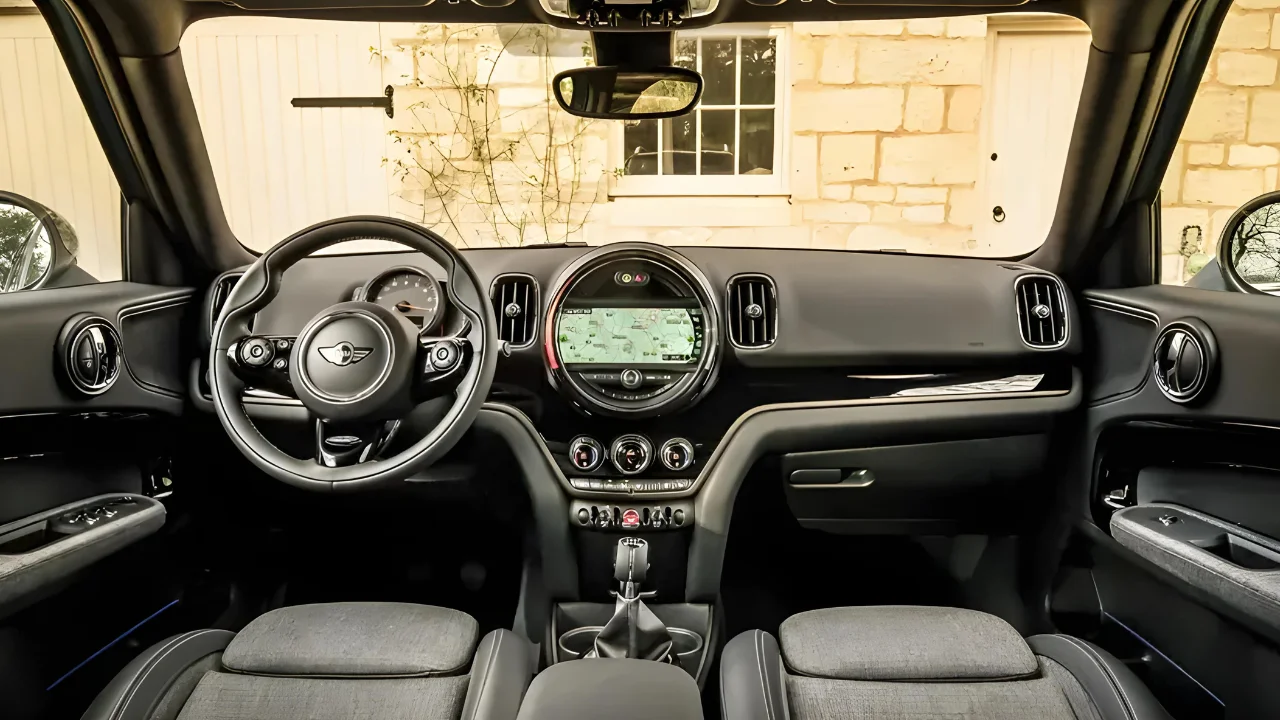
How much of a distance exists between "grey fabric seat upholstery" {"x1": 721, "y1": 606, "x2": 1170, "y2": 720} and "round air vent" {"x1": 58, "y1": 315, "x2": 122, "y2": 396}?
1.51m

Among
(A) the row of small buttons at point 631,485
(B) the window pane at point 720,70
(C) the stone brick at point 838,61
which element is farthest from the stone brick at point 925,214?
(A) the row of small buttons at point 631,485

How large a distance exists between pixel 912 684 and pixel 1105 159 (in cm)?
142

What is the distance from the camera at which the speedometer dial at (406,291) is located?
1979 mm

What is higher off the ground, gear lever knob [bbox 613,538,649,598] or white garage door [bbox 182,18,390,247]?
white garage door [bbox 182,18,390,247]

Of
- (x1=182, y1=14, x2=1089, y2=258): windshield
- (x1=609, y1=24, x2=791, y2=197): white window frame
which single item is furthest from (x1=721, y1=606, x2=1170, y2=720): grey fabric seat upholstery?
(x1=609, y1=24, x2=791, y2=197): white window frame

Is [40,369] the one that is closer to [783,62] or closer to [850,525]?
[850,525]

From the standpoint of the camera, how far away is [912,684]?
1589 millimetres

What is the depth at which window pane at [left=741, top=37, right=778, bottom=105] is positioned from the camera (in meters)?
5.09

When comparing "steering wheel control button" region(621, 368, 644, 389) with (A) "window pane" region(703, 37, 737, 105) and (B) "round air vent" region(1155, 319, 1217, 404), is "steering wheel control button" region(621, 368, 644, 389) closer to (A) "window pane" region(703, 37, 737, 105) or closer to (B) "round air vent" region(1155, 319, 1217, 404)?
(B) "round air vent" region(1155, 319, 1217, 404)

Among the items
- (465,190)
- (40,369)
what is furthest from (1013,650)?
(465,190)

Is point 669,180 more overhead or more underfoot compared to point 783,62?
more underfoot

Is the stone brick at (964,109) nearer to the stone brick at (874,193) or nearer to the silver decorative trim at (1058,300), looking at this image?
the stone brick at (874,193)

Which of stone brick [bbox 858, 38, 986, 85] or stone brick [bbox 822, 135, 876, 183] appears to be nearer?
stone brick [bbox 858, 38, 986, 85]

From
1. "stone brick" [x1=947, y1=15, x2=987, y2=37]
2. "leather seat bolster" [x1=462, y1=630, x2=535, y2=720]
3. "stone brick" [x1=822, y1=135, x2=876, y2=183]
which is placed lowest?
"leather seat bolster" [x1=462, y1=630, x2=535, y2=720]
